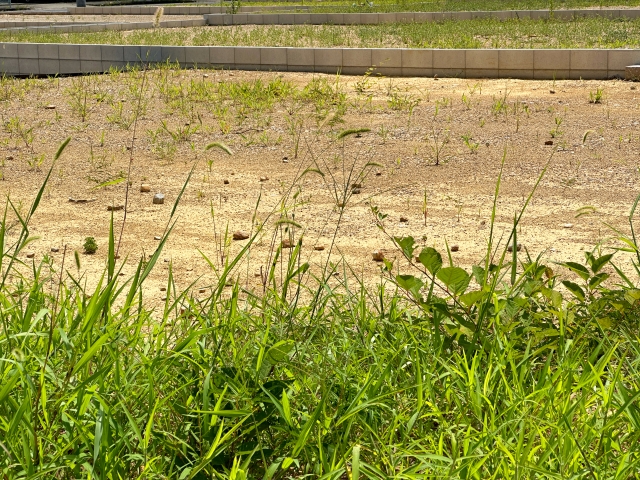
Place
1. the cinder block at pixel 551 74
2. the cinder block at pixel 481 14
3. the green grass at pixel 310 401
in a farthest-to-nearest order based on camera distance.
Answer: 1. the cinder block at pixel 481 14
2. the cinder block at pixel 551 74
3. the green grass at pixel 310 401

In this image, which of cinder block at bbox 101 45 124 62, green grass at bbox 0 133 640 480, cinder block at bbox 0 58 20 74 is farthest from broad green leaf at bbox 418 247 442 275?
cinder block at bbox 0 58 20 74

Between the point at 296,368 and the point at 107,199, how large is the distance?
11.4 feet

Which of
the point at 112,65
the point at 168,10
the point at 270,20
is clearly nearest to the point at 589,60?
the point at 112,65

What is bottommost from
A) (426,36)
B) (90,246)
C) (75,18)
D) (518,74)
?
(90,246)

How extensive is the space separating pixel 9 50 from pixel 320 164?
23.1ft

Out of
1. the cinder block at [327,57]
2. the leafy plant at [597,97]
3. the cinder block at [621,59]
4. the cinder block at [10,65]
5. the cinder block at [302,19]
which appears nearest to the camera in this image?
the leafy plant at [597,97]

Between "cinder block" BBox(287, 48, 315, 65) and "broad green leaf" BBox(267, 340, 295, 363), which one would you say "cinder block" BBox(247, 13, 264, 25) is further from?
"broad green leaf" BBox(267, 340, 295, 363)

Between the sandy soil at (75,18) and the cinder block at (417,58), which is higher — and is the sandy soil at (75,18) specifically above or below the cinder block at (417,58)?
above

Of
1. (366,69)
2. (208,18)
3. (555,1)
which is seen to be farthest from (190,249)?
(555,1)

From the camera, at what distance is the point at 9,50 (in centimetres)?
1138

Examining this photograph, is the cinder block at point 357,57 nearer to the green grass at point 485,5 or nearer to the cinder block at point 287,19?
the cinder block at point 287,19

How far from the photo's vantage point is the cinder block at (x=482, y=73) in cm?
966

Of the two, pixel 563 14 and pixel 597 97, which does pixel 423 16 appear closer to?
pixel 563 14

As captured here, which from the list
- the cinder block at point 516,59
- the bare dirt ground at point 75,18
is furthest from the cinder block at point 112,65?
the bare dirt ground at point 75,18
